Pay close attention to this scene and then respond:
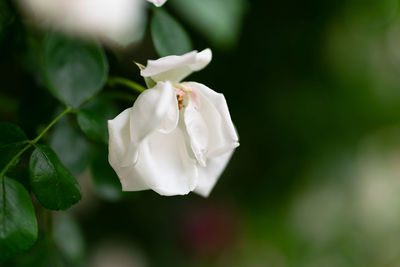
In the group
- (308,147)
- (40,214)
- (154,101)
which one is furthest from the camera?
(308,147)

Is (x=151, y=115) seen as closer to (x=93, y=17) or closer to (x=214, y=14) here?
(x=93, y=17)

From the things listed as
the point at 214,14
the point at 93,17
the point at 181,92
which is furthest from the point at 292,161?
the point at 181,92

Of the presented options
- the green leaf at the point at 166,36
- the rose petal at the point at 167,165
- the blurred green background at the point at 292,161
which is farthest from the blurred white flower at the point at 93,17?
the blurred green background at the point at 292,161

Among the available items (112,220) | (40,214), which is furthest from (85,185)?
(40,214)

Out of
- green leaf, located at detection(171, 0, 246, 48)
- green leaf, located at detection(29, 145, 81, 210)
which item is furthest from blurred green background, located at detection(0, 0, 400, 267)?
green leaf, located at detection(29, 145, 81, 210)

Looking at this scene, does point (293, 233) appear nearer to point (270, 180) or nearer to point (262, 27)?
point (270, 180)

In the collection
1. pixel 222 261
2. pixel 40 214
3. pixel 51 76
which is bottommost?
pixel 222 261

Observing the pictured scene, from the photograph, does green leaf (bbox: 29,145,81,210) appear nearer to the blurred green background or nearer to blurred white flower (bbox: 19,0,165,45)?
blurred white flower (bbox: 19,0,165,45)
